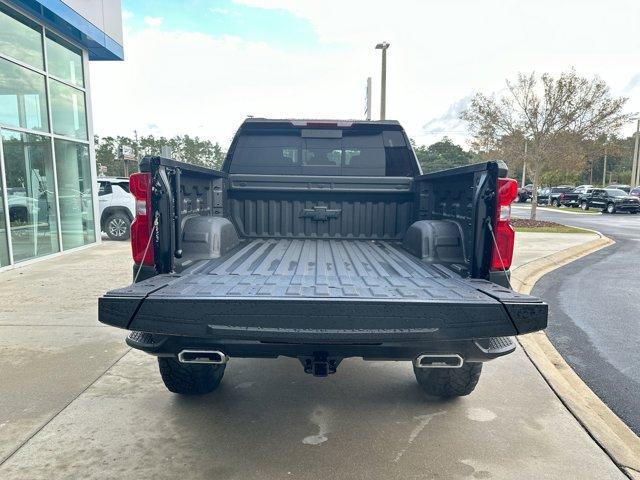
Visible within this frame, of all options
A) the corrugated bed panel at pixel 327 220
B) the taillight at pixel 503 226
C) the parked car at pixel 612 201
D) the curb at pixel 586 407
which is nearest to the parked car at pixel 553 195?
the parked car at pixel 612 201

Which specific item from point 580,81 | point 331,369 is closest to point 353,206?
point 331,369

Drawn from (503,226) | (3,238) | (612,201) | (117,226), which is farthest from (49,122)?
(612,201)

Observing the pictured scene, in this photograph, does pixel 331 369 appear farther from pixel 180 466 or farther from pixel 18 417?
pixel 18 417

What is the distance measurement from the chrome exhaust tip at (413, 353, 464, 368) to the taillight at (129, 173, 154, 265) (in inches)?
67.0

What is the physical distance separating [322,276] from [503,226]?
1.14m

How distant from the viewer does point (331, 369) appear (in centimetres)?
238

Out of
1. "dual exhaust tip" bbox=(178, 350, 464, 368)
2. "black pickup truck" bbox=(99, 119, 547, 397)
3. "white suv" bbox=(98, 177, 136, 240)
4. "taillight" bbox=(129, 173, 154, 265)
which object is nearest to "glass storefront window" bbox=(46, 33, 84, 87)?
"white suv" bbox=(98, 177, 136, 240)

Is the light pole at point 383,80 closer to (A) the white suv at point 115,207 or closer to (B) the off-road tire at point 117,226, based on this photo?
(A) the white suv at point 115,207

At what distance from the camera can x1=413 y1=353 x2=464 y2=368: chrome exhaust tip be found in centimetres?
226

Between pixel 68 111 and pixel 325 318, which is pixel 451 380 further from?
pixel 68 111

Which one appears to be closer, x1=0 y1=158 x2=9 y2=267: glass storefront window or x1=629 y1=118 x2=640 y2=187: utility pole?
x1=0 y1=158 x2=9 y2=267: glass storefront window

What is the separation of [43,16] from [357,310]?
32.5 ft

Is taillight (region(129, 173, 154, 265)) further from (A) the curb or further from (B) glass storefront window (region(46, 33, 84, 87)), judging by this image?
(B) glass storefront window (region(46, 33, 84, 87))

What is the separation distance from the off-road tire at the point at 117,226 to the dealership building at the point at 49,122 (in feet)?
2.90
